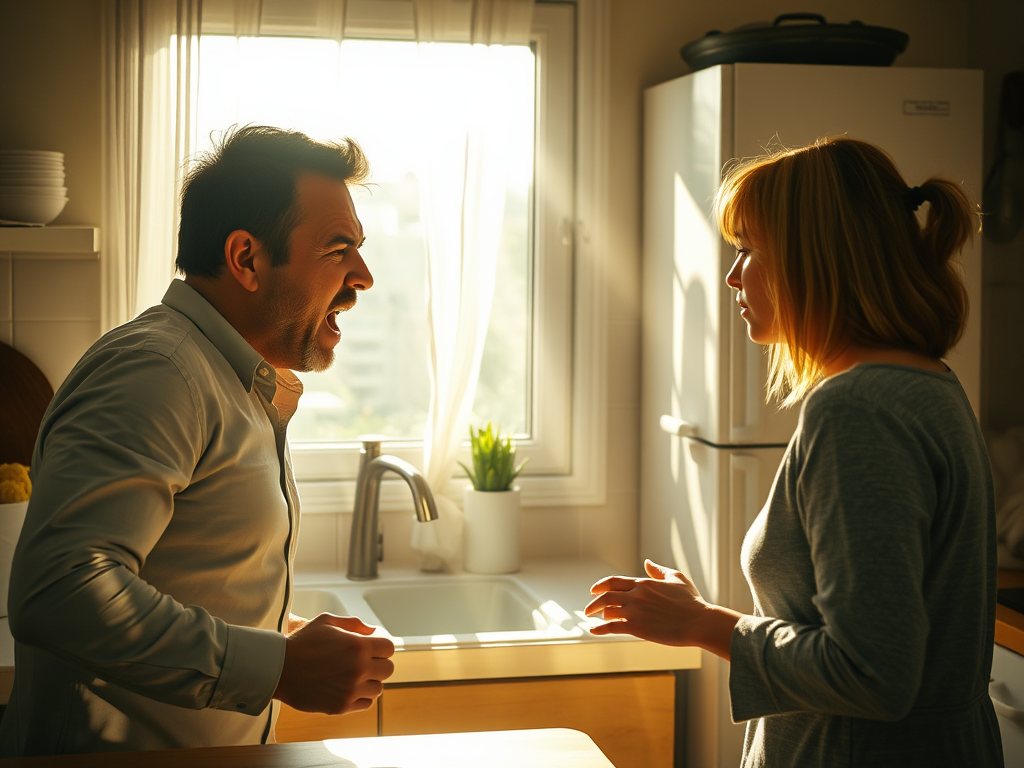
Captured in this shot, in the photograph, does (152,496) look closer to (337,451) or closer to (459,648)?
(459,648)

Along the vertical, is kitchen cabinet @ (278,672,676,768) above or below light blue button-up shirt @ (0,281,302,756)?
below

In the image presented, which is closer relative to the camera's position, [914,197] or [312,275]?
[914,197]

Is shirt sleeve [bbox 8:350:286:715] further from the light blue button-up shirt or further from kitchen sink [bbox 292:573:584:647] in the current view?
kitchen sink [bbox 292:573:584:647]

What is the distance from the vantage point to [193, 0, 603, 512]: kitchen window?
2.42 meters

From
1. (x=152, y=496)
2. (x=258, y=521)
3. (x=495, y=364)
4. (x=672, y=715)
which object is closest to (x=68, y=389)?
(x=152, y=496)

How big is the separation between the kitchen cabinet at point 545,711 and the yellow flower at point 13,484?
71 cm

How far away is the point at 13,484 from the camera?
2082 mm

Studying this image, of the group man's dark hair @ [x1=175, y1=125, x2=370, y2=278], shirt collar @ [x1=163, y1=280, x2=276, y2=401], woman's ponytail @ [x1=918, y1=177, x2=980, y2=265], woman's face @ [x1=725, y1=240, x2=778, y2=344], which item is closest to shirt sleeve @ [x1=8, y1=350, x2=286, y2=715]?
shirt collar @ [x1=163, y1=280, x2=276, y2=401]

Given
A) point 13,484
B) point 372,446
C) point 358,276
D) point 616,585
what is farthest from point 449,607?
point 616,585

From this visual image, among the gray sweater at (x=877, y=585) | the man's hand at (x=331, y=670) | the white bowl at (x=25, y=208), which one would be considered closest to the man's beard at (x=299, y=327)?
the man's hand at (x=331, y=670)

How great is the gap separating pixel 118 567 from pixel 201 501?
0.66 ft

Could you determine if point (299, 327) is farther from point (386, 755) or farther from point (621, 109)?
point (621, 109)

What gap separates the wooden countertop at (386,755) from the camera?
44.5 inches

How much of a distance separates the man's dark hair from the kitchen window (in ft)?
3.20
